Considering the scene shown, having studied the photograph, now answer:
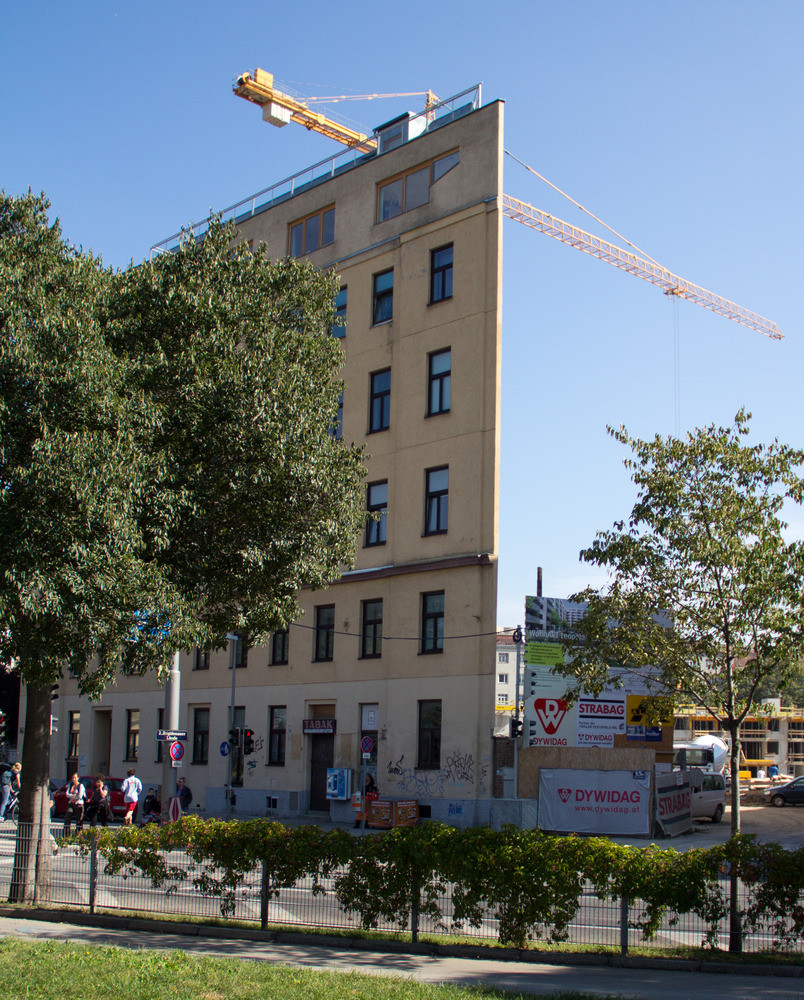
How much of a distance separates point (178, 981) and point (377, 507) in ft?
79.6

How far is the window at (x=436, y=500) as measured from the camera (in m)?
30.7

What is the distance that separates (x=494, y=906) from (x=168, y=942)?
3.86m

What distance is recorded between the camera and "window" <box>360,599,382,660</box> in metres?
32.0

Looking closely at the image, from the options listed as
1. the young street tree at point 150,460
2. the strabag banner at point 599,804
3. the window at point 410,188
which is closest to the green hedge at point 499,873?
the young street tree at point 150,460

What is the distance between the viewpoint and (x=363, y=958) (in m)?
11.3

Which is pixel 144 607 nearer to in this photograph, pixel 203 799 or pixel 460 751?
pixel 460 751

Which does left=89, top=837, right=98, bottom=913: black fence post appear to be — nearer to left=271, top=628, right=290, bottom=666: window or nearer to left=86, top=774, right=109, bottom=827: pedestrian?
left=86, top=774, right=109, bottom=827: pedestrian

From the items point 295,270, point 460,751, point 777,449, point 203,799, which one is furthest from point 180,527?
point 203,799

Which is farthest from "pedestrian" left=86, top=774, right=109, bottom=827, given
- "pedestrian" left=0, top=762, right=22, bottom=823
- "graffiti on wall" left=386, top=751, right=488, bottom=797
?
"graffiti on wall" left=386, top=751, right=488, bottom=797

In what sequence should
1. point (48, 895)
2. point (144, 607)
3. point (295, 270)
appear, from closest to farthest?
1. point (144, 607)
2. point (48, 895)
3. point (295, 270)

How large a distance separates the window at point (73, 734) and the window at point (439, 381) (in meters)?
23.3

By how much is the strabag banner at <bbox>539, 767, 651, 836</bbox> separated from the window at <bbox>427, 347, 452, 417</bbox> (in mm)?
11342

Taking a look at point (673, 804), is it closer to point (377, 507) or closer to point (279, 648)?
point (377, 507)

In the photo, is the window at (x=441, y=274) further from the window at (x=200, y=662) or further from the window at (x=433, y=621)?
the window at (x=200, y=662)
